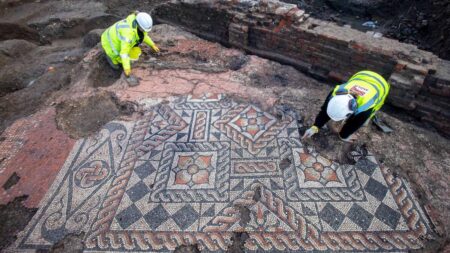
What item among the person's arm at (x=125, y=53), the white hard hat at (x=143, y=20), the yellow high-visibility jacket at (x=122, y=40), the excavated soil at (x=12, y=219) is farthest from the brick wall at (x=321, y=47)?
the excavated soil at (x=12, y=219)

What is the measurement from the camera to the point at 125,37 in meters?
4.22

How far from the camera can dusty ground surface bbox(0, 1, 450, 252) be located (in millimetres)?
3033

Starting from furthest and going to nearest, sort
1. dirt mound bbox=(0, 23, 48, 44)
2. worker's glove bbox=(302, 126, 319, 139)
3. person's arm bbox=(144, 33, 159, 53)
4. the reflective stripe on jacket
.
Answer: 1. dirt mound bbox=(0, 23, 48, 44)
2. person's arm bbox=(144, 33, 159, 53)
3. worker's glove bbox=(302, 126, 319, 139)
4. the reflective stripe on jacket

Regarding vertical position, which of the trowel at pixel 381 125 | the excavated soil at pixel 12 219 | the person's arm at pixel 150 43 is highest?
the person's arm at pixel 150 43

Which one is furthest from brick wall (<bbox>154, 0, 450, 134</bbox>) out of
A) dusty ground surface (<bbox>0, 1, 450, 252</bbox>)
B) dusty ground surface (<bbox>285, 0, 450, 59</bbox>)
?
dusty ground surface (<bbox>285, 0, 450, 59</bbox>)

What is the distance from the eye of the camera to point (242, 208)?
2820 millimetres

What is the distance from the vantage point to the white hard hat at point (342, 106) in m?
2.81

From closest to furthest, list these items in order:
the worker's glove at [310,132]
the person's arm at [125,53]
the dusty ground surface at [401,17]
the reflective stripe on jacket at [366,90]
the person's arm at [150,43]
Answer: the reflective stripe on jacket at [366,90]
the worker's glove at [310,132]
the person's arm at [125,53]
the person's arm at [150,43]
the dusty ground surface at [401,17]

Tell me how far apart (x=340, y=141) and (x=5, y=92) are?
5.72 meters

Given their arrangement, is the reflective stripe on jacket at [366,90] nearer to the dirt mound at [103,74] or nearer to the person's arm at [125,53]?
the person's arm at [125,53]

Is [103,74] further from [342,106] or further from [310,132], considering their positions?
[342,106]

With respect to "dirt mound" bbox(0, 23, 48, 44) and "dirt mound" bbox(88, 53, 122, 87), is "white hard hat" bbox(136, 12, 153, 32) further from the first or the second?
"dirt mound" bbox(0, 23, 48, 44)

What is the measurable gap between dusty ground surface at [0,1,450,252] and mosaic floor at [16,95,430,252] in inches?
6.8

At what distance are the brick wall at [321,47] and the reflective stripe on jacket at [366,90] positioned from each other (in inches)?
27.3
